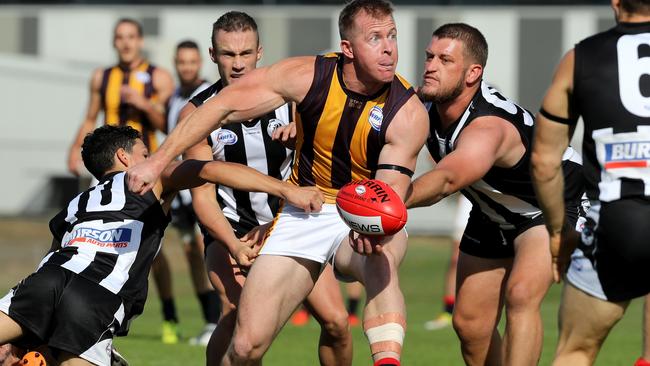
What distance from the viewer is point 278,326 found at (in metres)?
6.83

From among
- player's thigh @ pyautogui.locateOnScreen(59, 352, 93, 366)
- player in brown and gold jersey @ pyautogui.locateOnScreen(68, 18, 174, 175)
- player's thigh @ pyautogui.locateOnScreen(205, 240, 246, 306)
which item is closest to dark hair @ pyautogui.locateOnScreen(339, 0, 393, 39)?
player's thigh @ pyautogui.locateOnScreen(205, 240, 246, 306)

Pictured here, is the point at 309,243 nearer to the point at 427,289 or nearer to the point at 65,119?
the point at 427,289

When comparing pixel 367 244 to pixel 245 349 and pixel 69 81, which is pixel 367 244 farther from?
pixel 69 81

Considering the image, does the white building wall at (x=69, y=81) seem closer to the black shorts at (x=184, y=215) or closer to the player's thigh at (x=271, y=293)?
the black shorts at (x=184, y=215)

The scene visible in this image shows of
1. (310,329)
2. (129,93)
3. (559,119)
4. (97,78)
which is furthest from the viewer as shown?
(310,329)

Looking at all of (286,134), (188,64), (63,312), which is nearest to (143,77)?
(188,64)

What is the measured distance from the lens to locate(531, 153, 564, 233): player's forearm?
569 cm

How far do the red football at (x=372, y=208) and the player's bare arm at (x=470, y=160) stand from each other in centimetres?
35

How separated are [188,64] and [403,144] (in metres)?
6.09

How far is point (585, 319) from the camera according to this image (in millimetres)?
5484

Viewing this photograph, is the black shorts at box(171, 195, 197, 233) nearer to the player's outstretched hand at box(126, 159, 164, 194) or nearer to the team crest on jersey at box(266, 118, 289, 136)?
the team crest on jersey at box(266, 118, 289, 136)

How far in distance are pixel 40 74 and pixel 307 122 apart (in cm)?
2007

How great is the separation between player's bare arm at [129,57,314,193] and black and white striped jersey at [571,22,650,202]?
1807mm

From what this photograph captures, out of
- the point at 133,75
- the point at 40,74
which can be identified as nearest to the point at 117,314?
the point at 133,75
